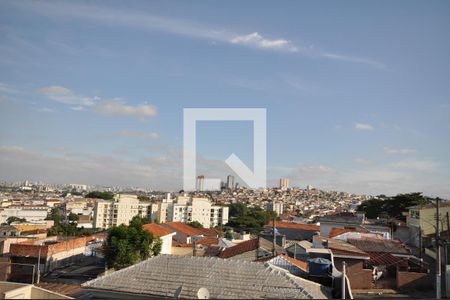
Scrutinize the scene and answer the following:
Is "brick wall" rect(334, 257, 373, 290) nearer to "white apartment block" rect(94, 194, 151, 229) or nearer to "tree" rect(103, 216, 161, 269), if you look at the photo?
"tree" rect(103, 216, 161, 269)

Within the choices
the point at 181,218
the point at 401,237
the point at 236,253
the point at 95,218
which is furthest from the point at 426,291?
the point at 95,218

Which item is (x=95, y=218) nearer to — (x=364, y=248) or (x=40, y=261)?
(x=40, y=261)

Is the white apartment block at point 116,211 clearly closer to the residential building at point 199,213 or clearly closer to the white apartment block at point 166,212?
the white apartment block at point 166,212

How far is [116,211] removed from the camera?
79250 mm

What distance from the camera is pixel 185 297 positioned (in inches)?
341

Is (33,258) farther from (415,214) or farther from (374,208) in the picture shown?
(374,208)

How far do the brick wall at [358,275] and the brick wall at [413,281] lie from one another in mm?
1362

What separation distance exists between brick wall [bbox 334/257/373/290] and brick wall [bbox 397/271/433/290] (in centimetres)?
136

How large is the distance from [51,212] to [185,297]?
295 ft

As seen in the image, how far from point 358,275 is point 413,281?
2.48 meters

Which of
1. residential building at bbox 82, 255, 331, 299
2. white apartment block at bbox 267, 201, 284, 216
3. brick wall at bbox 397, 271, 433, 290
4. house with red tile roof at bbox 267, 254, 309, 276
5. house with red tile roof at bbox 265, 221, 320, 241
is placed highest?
residential building at bbox 82, 255, 331, 299

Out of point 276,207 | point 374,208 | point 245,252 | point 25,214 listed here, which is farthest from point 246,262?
point 276,207

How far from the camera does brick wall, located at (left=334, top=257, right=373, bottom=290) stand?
55.1ft

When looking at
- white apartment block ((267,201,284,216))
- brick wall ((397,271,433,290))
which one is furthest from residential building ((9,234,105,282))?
white apartment block ((267,201,284,216))
